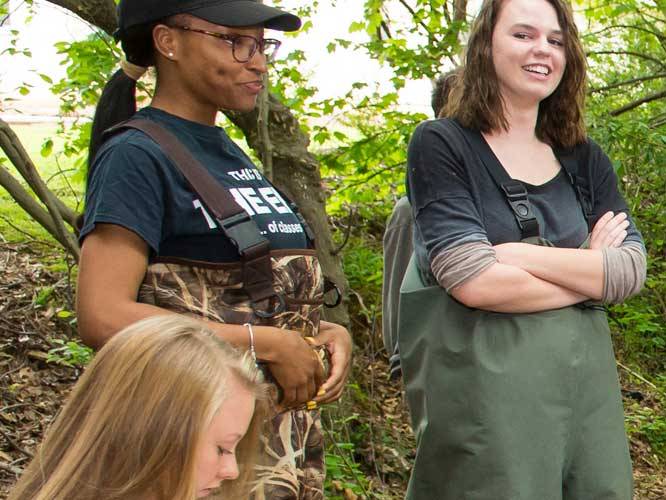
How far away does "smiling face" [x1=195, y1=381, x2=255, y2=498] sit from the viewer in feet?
6.21

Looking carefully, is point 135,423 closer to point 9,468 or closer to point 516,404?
point 516,404

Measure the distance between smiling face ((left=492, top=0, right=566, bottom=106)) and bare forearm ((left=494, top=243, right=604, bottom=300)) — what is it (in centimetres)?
→ 49

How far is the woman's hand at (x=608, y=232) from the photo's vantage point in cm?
285

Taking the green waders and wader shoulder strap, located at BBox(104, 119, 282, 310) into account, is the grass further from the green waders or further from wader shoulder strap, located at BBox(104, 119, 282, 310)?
the green waders

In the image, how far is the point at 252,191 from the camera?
2.49m

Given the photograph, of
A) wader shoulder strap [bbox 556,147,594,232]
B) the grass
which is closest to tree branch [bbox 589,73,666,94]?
the grass

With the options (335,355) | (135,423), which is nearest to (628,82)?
(335,355)

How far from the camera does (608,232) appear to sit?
9.41 feet

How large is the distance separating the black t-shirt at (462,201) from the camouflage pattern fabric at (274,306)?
38 centimetres

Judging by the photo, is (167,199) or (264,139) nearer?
(167,199)

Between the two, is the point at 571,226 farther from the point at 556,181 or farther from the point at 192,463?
the point at 192,463

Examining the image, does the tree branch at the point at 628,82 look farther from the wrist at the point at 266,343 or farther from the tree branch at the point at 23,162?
the wrist at the point at 266,343

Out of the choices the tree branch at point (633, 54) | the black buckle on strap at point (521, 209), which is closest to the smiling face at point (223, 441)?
the black buckle on strap at point (521, 209)

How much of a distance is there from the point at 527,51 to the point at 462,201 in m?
0.55
